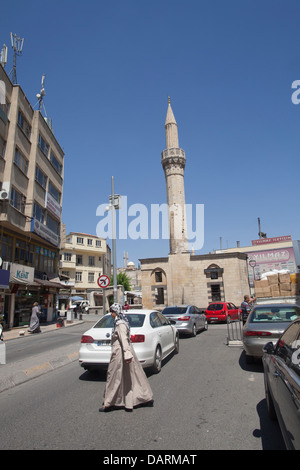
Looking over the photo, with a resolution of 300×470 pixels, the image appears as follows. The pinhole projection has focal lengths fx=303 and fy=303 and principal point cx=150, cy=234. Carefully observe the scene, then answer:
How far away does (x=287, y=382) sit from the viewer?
279 cm

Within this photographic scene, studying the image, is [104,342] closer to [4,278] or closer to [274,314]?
[274,314]

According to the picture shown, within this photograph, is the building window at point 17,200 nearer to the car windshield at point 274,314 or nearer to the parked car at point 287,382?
the car windshield at point 274,314

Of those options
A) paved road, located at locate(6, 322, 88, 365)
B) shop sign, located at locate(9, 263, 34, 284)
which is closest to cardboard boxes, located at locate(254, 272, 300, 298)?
paved road, located at locate(6, 322, 88, 365)

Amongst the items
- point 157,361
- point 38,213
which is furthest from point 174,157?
point 157,361

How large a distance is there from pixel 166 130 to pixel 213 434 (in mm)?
43977

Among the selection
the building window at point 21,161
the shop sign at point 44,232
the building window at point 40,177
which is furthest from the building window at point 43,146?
the shop sign at point 44,232

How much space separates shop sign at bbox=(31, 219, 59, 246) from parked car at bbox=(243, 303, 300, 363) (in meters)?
19.2

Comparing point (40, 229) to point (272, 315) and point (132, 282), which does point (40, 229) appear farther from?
point (132, 282)

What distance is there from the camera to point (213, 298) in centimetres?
3869

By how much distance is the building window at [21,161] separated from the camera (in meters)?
22.5

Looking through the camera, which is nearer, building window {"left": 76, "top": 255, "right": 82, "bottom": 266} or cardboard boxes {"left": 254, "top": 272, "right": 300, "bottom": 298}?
cardboard boxes {"left": 254, "top": 272, "right": 300, "bottom": 298}

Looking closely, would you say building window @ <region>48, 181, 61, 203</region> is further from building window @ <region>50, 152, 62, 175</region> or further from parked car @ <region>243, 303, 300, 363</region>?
parked car @ <region>243, 303, 300, 363</region>

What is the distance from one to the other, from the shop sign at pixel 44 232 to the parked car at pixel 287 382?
2204cm

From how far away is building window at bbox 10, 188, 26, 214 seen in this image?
2141 cm
